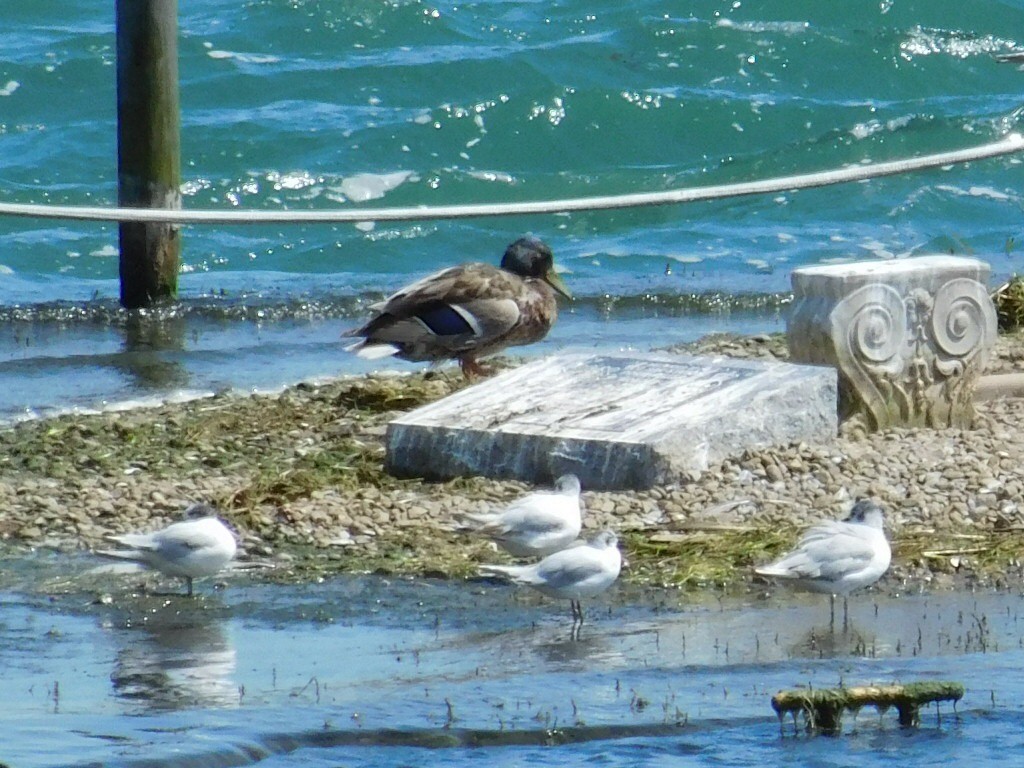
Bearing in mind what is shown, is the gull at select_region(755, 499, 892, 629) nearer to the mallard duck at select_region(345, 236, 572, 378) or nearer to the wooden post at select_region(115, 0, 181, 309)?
the mallard duck at select_region(345, 236, 572, 378)

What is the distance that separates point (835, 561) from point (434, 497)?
206cm

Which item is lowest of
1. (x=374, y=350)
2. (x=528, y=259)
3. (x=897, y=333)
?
(x=374, y=350)

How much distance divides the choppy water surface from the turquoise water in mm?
5113

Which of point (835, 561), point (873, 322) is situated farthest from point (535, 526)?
point (873, 322)

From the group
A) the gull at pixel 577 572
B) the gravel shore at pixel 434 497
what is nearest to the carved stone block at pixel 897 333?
the gravel shore at pixel 434 497

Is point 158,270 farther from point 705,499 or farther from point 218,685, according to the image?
point 218,685

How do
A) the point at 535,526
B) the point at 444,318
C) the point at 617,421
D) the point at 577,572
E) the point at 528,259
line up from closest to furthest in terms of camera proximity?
the point at 577,572
the point at 535,526
the point at 617,421
the point at 444,318
the point at 528,259

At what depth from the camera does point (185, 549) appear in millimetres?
6398

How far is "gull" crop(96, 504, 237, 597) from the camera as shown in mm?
6395

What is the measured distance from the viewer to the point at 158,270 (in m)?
13.2

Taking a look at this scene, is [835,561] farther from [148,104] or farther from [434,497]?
[148,104]

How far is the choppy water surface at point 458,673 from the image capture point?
4859 millimetres

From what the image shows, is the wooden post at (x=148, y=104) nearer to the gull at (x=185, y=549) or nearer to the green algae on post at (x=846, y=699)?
the gull at (x=185, y=549)

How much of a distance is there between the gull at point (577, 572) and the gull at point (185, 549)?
98cm
